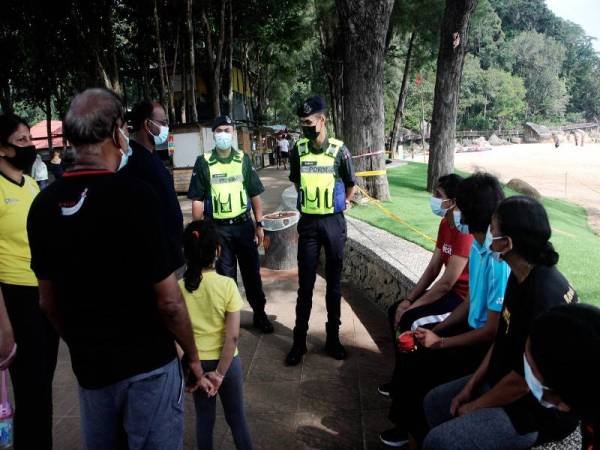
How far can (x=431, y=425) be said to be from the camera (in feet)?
8.20

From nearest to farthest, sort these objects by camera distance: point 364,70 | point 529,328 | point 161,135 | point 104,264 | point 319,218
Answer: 1. point 104,264
2. point 529,328
3. point 161,135
4. point 319,218
5. point 364,70

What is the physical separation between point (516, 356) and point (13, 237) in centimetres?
263

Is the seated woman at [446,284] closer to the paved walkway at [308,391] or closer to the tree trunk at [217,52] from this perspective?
the paved walkway at [308,391]

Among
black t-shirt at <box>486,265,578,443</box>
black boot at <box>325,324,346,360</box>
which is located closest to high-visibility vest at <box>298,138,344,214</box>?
black boot at <box>325,324,346,360</box>

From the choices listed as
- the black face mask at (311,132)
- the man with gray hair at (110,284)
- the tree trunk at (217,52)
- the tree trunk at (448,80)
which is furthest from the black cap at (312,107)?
the tree trunk at (217,52)

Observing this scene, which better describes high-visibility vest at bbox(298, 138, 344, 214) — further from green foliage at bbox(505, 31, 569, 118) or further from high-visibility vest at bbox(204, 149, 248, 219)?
green foliage at bbox(505, 31, 569, 118)

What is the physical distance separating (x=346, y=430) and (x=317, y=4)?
64.6 ft

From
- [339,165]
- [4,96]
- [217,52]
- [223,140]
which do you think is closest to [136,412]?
[339,165]

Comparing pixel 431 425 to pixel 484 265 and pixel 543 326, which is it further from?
pixel 543 326

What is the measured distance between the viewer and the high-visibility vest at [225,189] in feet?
14.5

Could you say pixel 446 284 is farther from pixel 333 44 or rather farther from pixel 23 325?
pixel 333 44

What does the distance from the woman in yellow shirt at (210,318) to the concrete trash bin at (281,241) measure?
428cm

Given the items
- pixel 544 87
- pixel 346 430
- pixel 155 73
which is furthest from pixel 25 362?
pixel 544 87

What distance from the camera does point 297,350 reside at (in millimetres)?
4105
